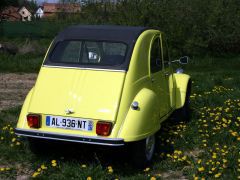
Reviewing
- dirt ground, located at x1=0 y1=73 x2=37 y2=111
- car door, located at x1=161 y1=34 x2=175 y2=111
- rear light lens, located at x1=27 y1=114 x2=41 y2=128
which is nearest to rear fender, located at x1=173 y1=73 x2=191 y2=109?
car door, located at x1=161 y1=34 x2=175 y2=111

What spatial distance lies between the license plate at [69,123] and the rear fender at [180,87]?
8.71 ft

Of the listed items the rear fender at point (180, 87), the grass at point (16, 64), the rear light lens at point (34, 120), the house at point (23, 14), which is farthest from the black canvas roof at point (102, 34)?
the house at point (23, 14)

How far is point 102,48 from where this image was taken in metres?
6.19

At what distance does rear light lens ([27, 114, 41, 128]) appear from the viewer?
5.46m

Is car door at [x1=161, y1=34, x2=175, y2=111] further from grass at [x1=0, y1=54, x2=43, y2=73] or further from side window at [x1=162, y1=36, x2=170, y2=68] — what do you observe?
grass at [x1=0, y1=54, x2=43, y2=73]

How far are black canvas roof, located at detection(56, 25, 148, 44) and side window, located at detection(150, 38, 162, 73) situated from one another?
1.25ft

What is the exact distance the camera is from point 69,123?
5355 mm

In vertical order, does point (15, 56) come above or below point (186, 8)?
below

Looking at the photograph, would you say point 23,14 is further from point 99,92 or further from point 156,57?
point 99,92

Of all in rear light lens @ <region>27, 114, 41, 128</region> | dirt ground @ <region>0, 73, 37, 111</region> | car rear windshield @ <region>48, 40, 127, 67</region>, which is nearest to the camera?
rear light lens @ <region>27, 114, 41, 128</region>

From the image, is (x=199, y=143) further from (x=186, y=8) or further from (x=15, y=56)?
(x=186, y=8)

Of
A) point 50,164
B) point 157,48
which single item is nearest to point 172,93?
point 157,48

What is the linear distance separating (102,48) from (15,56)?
485 inches

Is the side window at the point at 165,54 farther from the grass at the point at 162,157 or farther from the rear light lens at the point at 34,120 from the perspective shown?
the rear light lens at the point at 34,120
